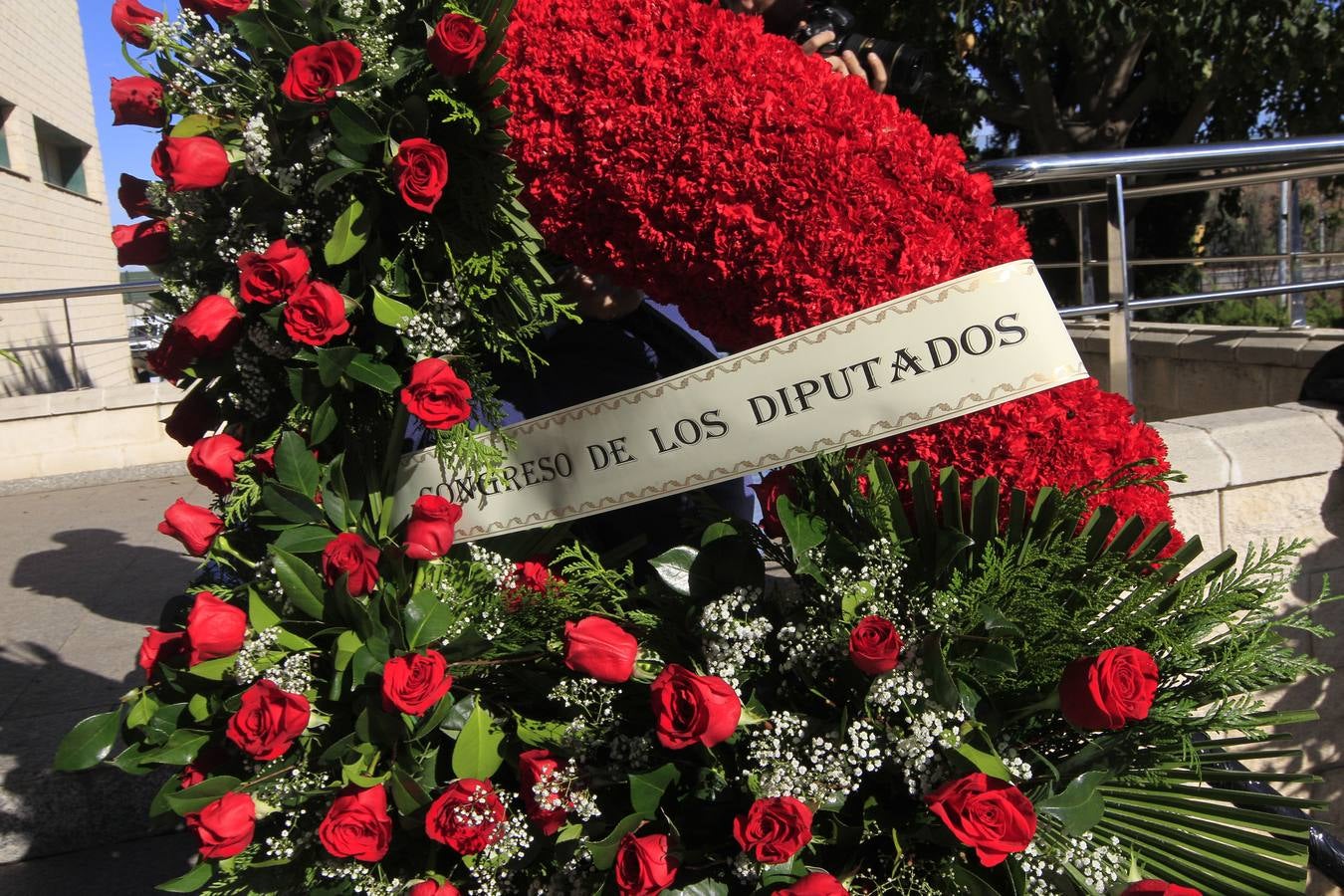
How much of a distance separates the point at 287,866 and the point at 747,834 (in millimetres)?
788

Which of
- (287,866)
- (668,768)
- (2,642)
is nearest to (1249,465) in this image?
(668,768)

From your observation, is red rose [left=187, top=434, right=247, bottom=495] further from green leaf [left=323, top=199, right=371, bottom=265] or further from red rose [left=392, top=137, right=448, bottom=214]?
red rose [left=392, top=137, right=448, bottom=214]

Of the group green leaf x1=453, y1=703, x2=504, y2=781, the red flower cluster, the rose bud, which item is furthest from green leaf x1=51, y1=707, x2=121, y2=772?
the red flower cluster

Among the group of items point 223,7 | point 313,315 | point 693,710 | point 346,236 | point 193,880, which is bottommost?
point 193,880

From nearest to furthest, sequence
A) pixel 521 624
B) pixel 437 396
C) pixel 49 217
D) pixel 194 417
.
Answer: pixel 437 396 → pixel 521 624 → pixel 194 417 → pixel 49 217

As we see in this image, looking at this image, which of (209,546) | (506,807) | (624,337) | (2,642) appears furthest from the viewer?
(2,642)

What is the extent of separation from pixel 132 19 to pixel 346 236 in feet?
2.13

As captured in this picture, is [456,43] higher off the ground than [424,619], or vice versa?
[456,43]

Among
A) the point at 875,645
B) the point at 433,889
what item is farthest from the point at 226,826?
the point at 875,645

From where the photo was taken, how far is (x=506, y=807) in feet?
4.99

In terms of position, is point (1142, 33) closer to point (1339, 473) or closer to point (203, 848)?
point (1339, 473)

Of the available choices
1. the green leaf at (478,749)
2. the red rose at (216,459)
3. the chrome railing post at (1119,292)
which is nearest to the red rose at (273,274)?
the red rose at (216,459)

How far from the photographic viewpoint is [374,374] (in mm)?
1559

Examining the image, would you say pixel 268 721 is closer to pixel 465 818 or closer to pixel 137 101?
pixel 465 818
